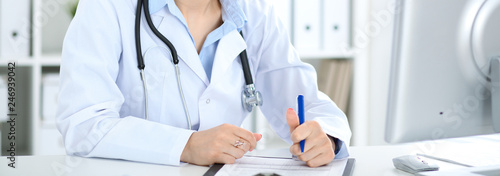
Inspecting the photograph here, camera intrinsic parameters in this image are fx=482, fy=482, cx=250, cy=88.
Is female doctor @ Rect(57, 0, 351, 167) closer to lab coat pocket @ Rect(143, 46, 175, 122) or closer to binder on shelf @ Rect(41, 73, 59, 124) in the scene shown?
lab coat pocket @ Rect(143, 46, 175, 122)

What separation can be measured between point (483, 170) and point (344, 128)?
307 mm

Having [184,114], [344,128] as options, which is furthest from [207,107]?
[344,128]

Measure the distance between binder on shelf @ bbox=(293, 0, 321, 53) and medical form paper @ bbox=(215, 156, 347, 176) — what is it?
1275 millimetres

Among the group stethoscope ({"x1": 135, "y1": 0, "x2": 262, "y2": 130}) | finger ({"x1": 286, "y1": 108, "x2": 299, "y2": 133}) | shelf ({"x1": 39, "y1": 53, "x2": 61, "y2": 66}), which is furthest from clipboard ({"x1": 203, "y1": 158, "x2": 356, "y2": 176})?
shelf ({"x1": 39, "y1": 53, "x2": 61, "y2": 66})

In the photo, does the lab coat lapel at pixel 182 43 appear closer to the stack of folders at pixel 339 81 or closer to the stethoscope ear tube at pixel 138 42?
Answer: the stethoscope ear tube at pixel 138 42

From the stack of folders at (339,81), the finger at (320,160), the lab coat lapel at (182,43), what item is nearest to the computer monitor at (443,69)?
the finger at (320,160)

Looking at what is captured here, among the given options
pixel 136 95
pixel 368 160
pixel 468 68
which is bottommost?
pixel 368 160

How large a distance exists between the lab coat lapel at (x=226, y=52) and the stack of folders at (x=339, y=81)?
4.12 feet

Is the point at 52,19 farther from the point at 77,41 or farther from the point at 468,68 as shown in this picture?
the point at 468,68

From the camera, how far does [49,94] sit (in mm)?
2184

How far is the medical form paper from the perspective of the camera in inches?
34.2

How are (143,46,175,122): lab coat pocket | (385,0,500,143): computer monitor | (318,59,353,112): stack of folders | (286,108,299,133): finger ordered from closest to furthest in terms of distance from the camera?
(385,0,500,143): computer monitor → (286,108,299,133): finger → (143,46,175,122): lab coat pocket → (318,59,353,112): stack of folders

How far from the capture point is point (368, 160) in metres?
1.01

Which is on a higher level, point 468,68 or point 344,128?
point 468,68
